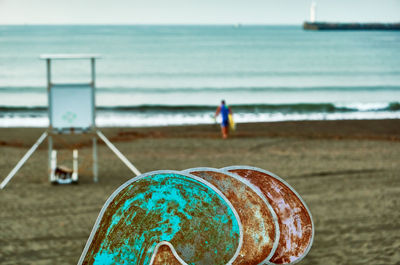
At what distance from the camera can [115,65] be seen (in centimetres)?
5484

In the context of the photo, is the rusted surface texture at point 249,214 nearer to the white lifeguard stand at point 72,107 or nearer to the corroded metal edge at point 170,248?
the corroded metal edge at point 170,248

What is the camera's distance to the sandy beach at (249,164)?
783 cm

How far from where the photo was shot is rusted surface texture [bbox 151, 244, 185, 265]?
299cm

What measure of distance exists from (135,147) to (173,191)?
12855mm

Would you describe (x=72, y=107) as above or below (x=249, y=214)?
below

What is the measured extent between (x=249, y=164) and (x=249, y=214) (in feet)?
33.8

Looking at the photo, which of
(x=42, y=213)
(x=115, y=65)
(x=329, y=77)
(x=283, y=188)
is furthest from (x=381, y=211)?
(x=115, y=65)

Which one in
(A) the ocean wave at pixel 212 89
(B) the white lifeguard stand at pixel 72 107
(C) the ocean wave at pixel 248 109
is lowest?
(A) the ocean wave at pixel 212 89

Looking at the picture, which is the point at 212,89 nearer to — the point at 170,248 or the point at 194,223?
the point at 194,223

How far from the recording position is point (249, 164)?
13703mm

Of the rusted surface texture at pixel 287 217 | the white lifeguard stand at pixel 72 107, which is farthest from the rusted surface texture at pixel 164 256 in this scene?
the white lifeguard stand at pixel 72 107

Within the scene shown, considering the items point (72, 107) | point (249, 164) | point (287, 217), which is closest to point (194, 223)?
point (287, 217)

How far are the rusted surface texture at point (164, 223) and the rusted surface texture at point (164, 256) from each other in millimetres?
106

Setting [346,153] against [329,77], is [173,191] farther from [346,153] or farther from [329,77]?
[329,77]
